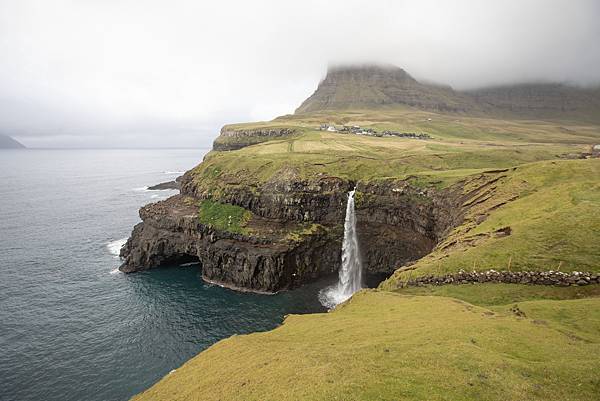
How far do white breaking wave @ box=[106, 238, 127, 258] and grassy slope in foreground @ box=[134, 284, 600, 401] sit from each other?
8175 cm

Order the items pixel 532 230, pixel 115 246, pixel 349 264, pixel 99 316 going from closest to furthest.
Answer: pixel 532 230, pixel 99 316, pixel 349 264, pixel 115 246

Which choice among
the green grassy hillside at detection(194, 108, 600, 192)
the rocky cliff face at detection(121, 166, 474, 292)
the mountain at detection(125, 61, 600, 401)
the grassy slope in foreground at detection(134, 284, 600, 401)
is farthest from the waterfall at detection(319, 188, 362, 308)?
the grassy slope in foreground at detection(134, 284, 600, 401)

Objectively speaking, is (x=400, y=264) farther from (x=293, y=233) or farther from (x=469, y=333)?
(x=469, y=333)

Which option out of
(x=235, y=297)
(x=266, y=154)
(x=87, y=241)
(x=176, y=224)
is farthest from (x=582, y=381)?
(x=87, y=241)

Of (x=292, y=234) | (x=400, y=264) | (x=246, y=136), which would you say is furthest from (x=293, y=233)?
(x=246, y=136)

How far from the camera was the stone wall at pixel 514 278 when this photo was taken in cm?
3606

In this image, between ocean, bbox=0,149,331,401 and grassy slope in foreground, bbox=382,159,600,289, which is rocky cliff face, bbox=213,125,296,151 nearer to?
ocean, bbox=0,149,331,401

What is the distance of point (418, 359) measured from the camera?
73.5ft

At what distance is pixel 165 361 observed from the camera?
54.1 meters

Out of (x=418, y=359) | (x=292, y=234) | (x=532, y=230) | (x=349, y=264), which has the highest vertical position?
(x=532, y=230)

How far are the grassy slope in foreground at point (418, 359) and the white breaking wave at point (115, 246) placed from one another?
81748 mm

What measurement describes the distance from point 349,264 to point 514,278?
166 feet

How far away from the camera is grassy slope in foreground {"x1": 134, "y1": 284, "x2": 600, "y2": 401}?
19.3 meters

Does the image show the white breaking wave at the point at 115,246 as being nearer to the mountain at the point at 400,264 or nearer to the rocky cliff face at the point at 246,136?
the mountain at the point at 400,264
